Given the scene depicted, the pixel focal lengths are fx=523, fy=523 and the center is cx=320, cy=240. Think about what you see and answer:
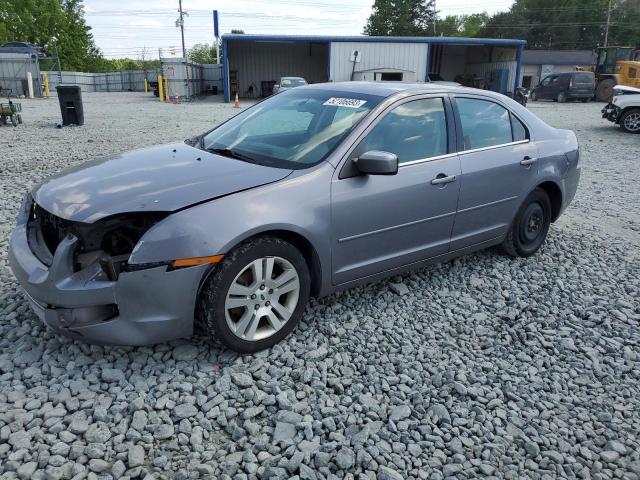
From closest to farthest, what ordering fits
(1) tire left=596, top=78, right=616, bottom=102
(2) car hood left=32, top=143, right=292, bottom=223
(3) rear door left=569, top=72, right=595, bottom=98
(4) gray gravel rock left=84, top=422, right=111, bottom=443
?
(4) gray gravel rock left=84, top=422, right=111, bottom=443 → (2) car hood left=32, top=143, right=292, bottom=223 → (3) rear door left=569, top=72, right=595, bottom=98 → (1) tire left=596, top=78, right=616, bottom=102

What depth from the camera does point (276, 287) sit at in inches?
124

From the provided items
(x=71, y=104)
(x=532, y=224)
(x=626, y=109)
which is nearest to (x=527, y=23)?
(x=626, y=109)

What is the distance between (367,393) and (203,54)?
8970cm

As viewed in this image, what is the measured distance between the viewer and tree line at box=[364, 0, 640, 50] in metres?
69.7

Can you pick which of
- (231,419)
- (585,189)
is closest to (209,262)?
(231,419)

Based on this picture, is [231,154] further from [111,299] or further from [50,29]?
[50,29]

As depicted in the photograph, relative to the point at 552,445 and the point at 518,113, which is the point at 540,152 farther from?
the point at 552,445

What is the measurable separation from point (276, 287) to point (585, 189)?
6.71 metres

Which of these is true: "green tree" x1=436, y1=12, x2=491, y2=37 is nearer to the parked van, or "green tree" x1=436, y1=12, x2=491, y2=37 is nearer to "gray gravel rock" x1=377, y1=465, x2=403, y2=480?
the parked van

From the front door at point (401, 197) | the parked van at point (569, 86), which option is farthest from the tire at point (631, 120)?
the parked van at point (569, 86)

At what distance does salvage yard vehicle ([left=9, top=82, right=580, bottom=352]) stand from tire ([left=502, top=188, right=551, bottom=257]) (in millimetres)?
143

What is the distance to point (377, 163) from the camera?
3.29 metres

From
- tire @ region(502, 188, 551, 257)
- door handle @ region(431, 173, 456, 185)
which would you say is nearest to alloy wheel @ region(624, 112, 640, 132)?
tire @ region(502, 188, 551, 257)

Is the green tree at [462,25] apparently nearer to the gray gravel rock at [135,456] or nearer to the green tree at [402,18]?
the green tree at [402,18]
